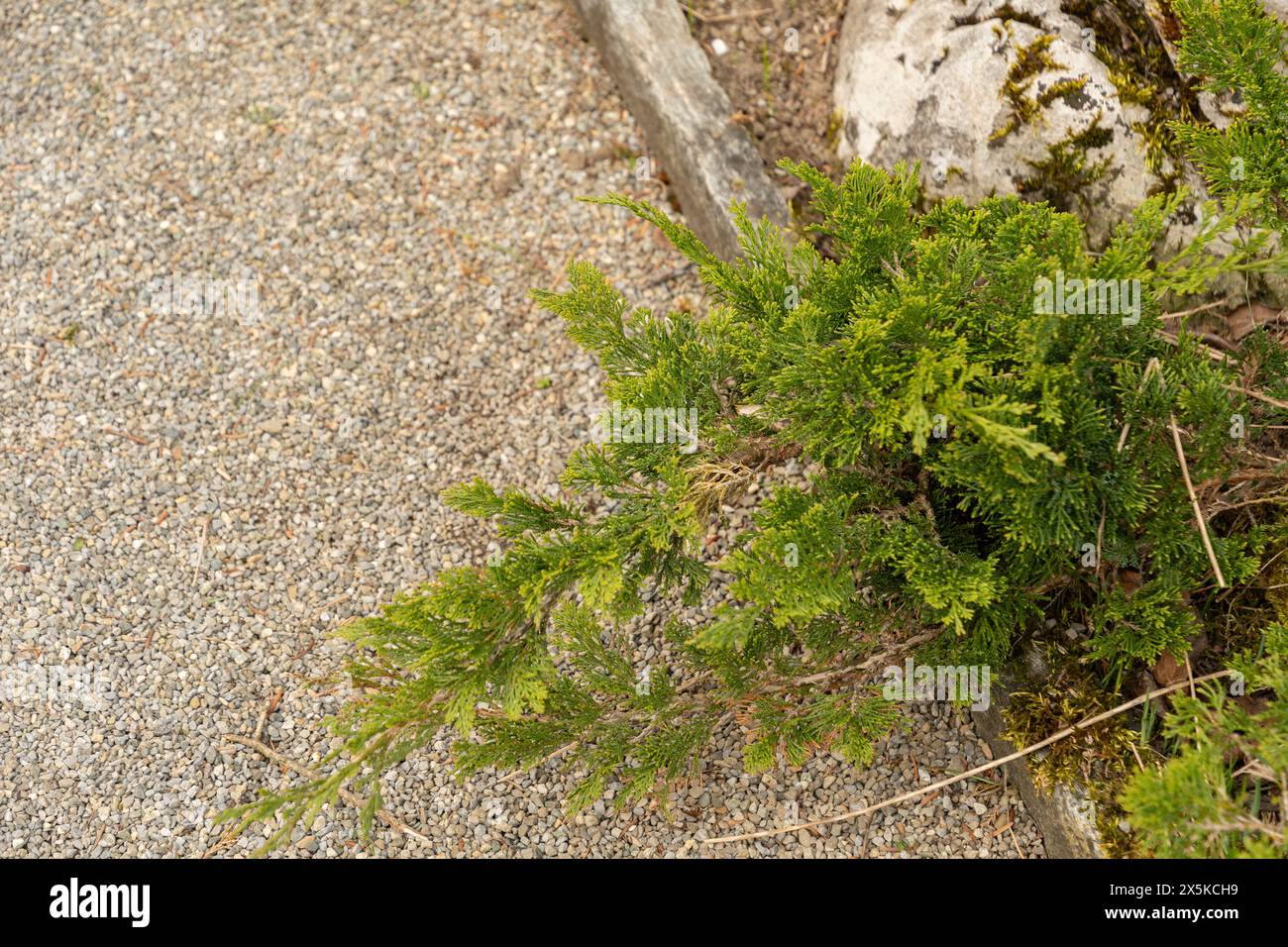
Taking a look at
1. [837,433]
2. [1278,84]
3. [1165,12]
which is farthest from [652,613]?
[1165,12]

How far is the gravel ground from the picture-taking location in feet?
10.3

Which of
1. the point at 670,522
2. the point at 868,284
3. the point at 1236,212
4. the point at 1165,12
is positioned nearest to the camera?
the point at 1236,212

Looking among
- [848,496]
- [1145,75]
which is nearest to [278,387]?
[848,496]

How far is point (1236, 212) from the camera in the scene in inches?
92.3

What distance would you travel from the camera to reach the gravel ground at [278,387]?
3.13 metres

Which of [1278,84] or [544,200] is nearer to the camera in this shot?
[1278,84]

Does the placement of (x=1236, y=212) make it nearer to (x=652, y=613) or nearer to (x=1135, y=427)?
(x=1135, y=427)

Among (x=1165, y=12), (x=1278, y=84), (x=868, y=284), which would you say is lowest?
(x=868, y=284)

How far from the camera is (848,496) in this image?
2639 mm

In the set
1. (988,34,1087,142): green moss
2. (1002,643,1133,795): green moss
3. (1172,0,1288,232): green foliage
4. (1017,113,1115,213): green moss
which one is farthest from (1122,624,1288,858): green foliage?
(988,34,1087,142): green moss

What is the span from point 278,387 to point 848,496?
241 cm

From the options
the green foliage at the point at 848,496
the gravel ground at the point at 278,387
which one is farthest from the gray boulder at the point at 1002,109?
the gravel ground at the point at 278,387

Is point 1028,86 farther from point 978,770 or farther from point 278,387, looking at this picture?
point 278,387
